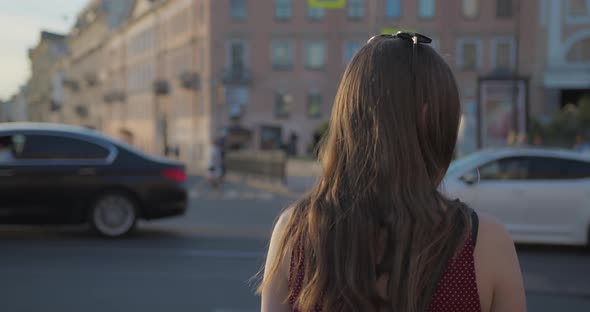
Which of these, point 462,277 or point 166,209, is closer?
point 462,277

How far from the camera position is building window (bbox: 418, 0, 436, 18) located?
4869 cm

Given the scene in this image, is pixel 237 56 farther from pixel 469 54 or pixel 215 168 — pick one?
pixel 215 168

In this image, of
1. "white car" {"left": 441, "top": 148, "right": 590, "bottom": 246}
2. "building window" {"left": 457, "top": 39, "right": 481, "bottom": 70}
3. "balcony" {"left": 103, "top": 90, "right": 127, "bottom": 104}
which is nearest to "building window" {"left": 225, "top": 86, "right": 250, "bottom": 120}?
"building window" {"left": 457, "top": 39, "right": 481, "bottom": 70}

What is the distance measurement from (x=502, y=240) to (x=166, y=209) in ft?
30.7

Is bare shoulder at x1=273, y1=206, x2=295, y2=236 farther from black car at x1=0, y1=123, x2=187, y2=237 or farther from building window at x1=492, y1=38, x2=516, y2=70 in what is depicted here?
Result: building window at x1=492, y1=38, x2=516, y2=70

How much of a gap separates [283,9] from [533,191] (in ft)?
136

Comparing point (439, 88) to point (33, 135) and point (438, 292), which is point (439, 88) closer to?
point (438, 292)

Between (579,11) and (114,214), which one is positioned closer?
(114,214)

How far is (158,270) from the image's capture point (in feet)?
26.3

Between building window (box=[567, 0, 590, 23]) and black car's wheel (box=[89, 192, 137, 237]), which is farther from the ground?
building window (box=[567, 0, 590, 23])

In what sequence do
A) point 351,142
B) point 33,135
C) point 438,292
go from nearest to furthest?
point 438,292 → point 351,142 → point 33,135

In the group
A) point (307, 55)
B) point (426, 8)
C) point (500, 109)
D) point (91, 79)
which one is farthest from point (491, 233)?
point (91, 79)

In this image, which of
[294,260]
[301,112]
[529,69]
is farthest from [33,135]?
[529,69]

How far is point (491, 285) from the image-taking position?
162cm
